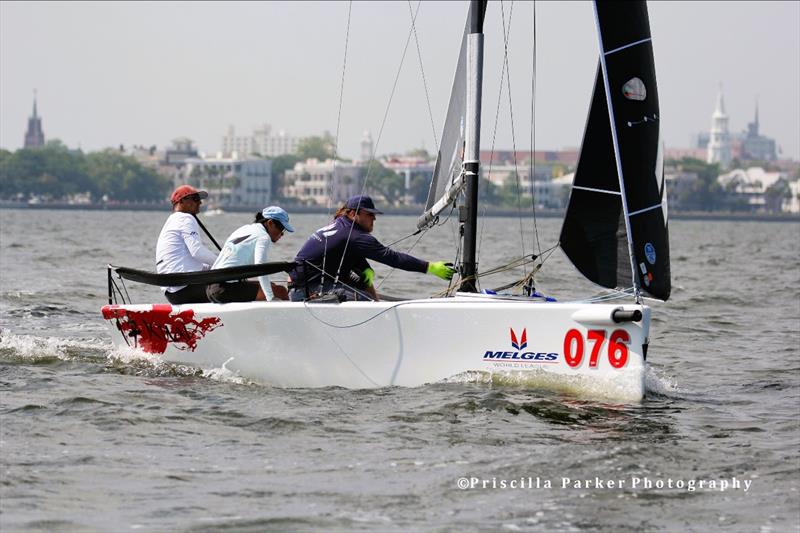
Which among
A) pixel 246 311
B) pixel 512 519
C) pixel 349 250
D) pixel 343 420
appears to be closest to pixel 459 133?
pixel 349 250

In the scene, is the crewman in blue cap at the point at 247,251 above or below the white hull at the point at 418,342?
above

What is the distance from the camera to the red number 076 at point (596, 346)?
823cm

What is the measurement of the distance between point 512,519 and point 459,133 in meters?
4.31

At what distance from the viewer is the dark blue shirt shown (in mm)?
9039

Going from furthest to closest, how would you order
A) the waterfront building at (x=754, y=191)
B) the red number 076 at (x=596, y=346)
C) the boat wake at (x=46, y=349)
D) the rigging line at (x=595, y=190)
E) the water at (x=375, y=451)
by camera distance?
1. the waterfront building at (x=754, y=191)
2. the boat wake at (x=46, y=349)
3. the rigging line at (x=595, y=190)
4. the red number 076 at (x=596, y=346)
5. the water at (x=375, y=451)

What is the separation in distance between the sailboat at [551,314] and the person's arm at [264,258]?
0.16 meters

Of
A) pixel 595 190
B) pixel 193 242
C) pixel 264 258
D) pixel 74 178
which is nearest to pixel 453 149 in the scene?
pixel 595 190

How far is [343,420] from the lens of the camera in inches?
310

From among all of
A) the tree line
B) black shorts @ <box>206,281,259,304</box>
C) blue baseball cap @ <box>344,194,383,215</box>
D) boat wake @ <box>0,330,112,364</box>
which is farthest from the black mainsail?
the tree line

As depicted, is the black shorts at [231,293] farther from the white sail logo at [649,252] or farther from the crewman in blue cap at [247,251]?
the white sail logo at [649,252]

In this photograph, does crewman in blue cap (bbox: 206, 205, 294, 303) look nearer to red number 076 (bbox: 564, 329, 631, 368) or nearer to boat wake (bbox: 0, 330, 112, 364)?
boat wake (bbox: 0, 330, 112, 364)

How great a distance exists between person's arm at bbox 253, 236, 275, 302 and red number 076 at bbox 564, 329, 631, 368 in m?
2.13

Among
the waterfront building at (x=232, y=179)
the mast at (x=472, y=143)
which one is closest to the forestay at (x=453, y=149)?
the mast at (x=472, y=143)

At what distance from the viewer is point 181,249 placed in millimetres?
9875
